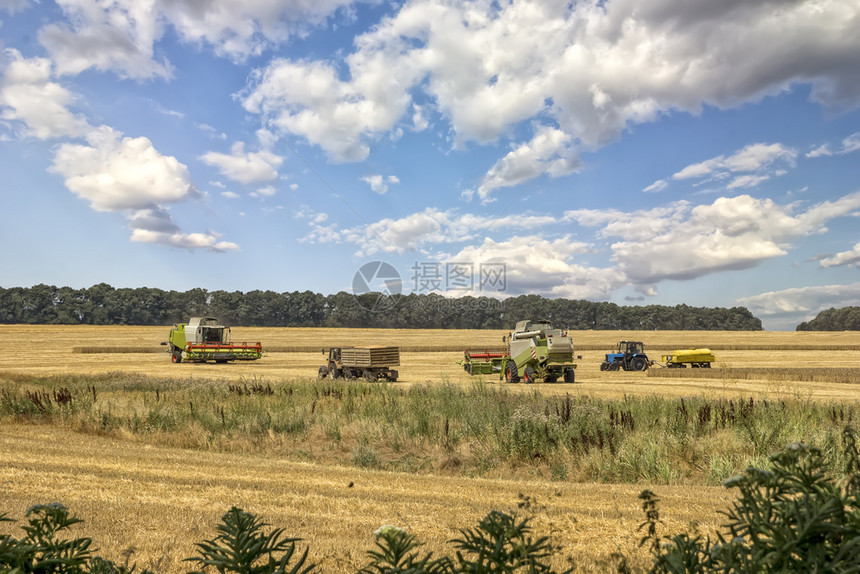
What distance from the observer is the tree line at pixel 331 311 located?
103 m

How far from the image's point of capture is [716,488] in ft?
28.0

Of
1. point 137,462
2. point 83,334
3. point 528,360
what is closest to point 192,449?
point 137,462

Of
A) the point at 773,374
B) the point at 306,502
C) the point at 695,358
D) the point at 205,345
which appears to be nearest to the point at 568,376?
the point at 773,374

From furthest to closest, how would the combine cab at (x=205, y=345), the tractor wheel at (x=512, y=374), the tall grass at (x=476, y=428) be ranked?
the combine cab at (x=205, y=345) → the tractor wheel at (x=512, y=374) → the tall grass at (x=476, y=428)

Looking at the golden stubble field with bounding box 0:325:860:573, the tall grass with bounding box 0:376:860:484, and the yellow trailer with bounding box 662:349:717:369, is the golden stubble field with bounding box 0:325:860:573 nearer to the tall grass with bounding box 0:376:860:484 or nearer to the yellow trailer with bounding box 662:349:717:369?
the tall grass with bounding box 0:376:860:484

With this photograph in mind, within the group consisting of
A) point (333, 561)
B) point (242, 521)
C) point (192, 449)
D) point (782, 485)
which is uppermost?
point (782, 485)

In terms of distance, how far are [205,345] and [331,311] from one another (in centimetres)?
8058

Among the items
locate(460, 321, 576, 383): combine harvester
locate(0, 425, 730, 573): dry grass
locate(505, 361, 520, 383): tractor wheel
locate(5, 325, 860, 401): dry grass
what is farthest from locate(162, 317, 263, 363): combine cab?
locate(0, 425, 730, 573): dry grass

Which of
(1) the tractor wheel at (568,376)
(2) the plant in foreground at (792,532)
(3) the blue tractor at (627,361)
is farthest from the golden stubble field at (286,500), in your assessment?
(3) the blue tractor at (627,361)

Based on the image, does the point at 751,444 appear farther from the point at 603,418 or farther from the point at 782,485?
the point at 782,485

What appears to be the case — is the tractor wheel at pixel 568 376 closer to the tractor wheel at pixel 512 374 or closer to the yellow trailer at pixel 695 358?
the tractor wheel at pixel 512 374

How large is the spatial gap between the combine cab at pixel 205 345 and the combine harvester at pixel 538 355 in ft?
64.3

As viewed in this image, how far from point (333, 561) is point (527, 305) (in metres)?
118

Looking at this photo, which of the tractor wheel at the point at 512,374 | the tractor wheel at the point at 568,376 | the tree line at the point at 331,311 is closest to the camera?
the tractor wheel at the point at 568,376
